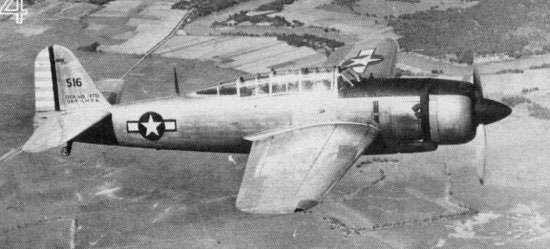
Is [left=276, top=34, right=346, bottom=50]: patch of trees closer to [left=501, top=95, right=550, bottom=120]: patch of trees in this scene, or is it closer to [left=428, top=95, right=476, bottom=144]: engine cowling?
[left=501, top=95, right=550, bottom=120]: patch of trees

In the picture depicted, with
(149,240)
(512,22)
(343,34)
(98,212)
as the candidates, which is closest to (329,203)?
(149,240)

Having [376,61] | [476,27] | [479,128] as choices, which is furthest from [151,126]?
[476,27]

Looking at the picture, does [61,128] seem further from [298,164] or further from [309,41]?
[309,41]

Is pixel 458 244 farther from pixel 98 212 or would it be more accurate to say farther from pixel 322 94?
pixel 98 212

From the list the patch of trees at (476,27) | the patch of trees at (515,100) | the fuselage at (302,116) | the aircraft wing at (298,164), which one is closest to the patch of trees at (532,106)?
the patch of trees at (515,100)

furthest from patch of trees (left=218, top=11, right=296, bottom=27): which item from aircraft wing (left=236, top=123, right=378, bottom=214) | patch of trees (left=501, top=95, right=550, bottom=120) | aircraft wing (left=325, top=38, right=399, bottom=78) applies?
aircraft wing (left=236, top=123, right=378, bottom=214)

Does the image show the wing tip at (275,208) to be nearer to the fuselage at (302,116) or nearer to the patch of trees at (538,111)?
the fuselage at (302,116)
